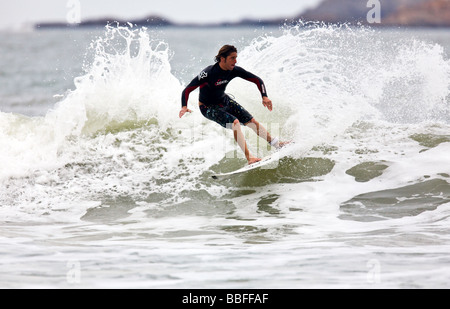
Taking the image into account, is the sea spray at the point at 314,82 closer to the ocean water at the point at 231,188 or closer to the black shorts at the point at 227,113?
the ocean water at the point at 231,188

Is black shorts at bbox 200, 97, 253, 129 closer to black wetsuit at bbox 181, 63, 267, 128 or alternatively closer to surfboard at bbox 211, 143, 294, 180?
black wetsuit at bbox 181, 63, 267, 128

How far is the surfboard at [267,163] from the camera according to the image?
8344mm

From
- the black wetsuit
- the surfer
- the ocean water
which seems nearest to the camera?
the ocean water

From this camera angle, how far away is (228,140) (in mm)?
10039

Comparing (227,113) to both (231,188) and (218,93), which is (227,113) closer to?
(218,93)

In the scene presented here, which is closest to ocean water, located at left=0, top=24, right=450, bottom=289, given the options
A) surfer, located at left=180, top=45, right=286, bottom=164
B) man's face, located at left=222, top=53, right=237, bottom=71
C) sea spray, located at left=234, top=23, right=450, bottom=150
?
sea spray, located at left=234, top=23, right=450, bottom=150

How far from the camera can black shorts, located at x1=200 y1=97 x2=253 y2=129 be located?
8203mm

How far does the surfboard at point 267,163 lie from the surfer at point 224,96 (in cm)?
8

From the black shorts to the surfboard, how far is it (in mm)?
630

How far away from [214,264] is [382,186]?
381cm

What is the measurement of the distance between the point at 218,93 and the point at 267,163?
4.31 ft

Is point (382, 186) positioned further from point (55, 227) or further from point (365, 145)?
point (55, 227)

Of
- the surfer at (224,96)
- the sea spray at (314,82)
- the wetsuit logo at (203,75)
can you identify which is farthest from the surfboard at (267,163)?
the wetsuit logo at (203,75)

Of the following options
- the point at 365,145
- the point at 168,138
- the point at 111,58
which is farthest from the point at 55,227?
the point at 365,145
